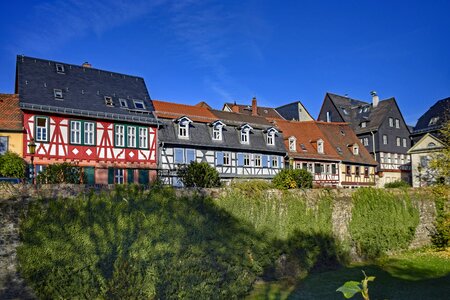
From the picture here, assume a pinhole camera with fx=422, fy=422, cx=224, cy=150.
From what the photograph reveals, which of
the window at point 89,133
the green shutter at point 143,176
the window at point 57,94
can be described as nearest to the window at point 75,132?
the window at point 89,133

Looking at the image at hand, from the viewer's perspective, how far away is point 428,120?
41312 mm

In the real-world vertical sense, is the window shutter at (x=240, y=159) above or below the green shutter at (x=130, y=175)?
above

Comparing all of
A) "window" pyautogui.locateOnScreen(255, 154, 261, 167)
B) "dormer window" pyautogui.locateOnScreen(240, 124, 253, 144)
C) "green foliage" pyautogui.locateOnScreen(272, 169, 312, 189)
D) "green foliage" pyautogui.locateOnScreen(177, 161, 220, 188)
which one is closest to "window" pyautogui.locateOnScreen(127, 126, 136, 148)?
"dormer window" pyautogui.locateOnScreen(240, 124, 253, 144)

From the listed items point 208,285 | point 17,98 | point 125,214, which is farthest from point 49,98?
point 208,285

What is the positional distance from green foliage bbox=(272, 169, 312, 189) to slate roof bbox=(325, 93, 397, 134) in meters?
28.3

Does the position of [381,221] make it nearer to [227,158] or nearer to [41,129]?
[227,158]

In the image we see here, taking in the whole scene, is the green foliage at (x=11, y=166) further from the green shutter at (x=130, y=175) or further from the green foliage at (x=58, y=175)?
the green shutter at (x=130, y=175)

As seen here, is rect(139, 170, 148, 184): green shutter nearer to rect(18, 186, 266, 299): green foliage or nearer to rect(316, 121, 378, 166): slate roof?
rect(18, 186, 266, 299): green foliage

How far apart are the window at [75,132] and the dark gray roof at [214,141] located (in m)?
5.11

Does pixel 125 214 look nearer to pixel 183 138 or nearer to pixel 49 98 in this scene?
pixel 49 98

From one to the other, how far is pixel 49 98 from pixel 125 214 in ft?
42.0

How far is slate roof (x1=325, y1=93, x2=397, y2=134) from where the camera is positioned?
46325 mm

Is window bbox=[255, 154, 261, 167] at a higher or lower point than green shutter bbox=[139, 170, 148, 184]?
higher

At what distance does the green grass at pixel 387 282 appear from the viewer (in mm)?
14836
